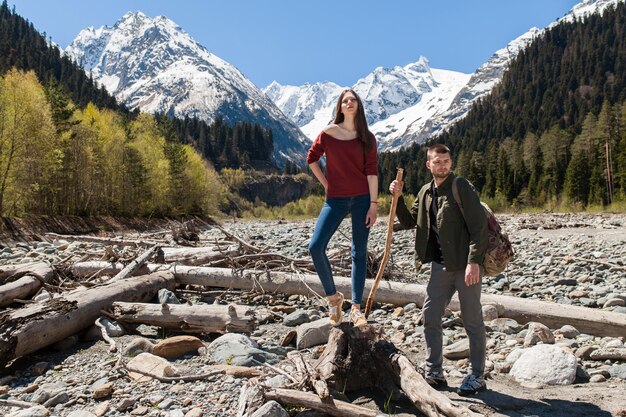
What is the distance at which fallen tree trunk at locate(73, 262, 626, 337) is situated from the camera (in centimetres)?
653

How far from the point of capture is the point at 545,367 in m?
4.83

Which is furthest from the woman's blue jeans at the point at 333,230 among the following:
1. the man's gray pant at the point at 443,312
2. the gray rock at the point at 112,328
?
the gray rock at the point at 112,328

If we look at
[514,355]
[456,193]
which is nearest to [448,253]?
[456,193]

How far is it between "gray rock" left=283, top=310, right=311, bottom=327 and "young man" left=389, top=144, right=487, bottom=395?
3.24 metres

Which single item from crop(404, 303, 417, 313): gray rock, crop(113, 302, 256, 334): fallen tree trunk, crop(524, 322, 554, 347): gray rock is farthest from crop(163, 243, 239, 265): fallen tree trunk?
crop(524, 322, 554, 347): gray rock

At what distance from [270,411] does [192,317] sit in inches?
132

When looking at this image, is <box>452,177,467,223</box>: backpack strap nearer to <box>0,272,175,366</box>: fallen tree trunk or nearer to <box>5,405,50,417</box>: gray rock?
<box>5,405,50,417</box>: gray rock

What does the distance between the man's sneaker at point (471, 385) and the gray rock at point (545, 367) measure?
783mm

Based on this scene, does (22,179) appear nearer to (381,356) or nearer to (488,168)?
(381,356)

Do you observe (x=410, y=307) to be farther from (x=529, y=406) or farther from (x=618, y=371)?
(x=529, y=406)

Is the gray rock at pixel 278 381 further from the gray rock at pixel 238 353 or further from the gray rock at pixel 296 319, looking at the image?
the gray rock at pixel 296 319

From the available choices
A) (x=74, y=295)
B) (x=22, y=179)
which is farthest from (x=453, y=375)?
(x=22, y=179)

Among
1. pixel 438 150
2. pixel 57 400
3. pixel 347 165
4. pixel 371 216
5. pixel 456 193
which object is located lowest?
pixel 57 400

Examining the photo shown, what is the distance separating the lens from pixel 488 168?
95312 millimetres
